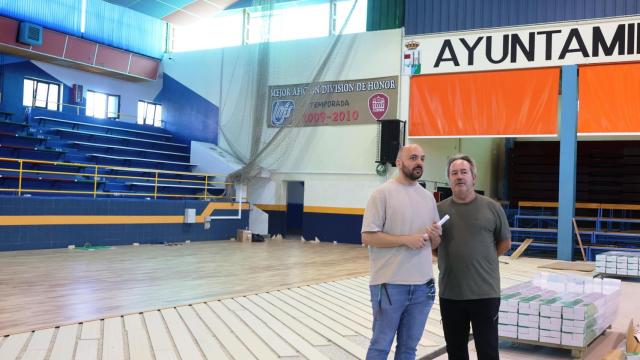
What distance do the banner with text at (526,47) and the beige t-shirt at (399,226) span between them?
1123 cm

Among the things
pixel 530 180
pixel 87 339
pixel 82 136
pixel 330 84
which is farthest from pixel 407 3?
pixel 87 339

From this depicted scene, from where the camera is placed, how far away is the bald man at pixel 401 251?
2971 mm

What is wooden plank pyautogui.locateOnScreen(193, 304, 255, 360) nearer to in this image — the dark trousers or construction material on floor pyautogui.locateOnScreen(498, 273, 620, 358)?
the dark trousers

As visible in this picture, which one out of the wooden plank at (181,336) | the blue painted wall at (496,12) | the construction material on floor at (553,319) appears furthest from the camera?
the blue painted wall at (496,12)

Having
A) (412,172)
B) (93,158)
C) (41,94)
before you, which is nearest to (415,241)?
(412,172)

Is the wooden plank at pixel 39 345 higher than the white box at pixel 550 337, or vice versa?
the white box at pixel 550 337

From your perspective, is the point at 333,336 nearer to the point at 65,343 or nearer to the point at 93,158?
the point at 65,343

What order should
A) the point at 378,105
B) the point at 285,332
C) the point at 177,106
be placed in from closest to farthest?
the point at 285,332 → the point at 378,105 → the point at 177,106

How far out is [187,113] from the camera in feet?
60.6

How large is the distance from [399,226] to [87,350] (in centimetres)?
266

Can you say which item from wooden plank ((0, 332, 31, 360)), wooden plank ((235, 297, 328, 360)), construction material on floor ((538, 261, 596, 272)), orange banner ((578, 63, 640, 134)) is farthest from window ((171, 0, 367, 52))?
wooden plank ((0, 332, 31, 360))

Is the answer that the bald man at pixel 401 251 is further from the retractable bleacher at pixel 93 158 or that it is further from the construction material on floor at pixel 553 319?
the retractable bleacher at pixel 93 158

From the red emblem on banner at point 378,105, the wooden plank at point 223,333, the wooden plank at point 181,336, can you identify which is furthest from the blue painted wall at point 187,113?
the wooden plank at point 181,336

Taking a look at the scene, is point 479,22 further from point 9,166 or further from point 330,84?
point 9,166
